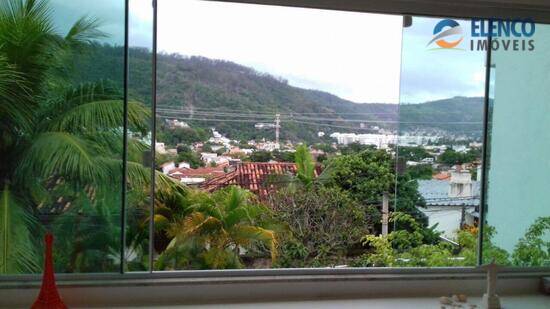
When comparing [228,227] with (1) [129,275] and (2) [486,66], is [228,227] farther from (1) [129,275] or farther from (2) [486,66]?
(2) [486,66]

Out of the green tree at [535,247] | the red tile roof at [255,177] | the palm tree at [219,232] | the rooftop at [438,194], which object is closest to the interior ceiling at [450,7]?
the rooftop at [438,194]

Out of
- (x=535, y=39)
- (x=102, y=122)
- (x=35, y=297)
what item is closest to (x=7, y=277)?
(x=35, y=297)

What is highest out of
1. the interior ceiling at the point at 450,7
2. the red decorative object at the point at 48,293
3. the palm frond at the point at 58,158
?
the interior ceiling at the point at 450,7

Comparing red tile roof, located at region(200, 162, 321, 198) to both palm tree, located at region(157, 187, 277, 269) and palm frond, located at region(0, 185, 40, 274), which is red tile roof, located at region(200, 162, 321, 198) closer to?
palm tree, located at region(157, 187, 277, 269)

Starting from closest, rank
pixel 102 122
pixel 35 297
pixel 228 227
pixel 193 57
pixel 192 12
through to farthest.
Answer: pixel 35 297, pixel 102 122, pixel 192 12, pixel 193 57, pixel 228 227

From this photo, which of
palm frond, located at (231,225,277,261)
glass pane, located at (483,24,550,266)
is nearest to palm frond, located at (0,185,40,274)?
palm frond, located at (231,225,277,261)

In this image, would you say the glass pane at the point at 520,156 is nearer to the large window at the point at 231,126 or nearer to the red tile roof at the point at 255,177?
the large window at the point at 231,126

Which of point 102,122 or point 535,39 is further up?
point 535,39
